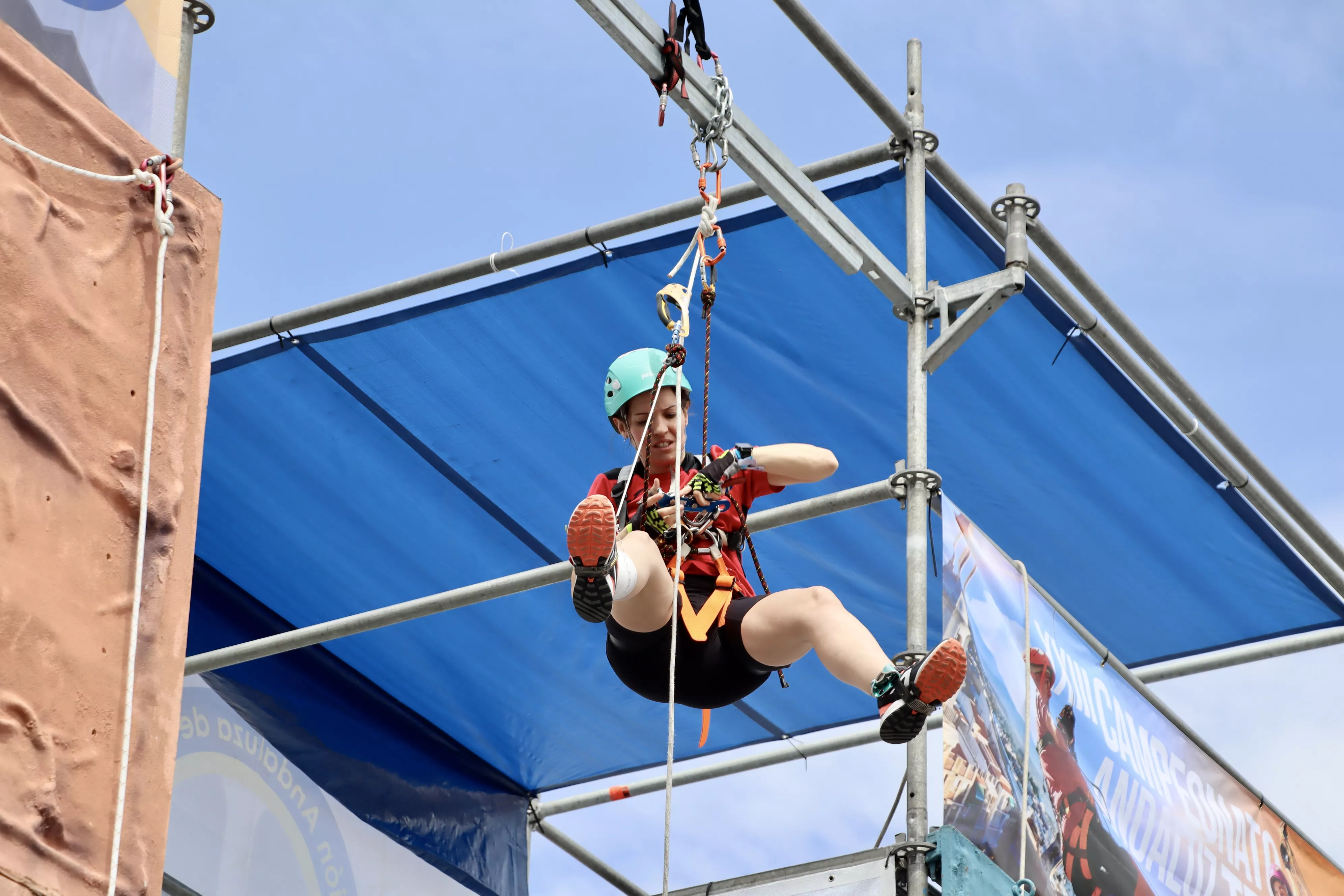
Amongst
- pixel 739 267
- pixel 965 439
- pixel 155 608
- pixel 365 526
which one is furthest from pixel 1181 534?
pixel 155 608

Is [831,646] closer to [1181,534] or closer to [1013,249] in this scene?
[1013,249]

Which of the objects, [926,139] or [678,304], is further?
[926,139]

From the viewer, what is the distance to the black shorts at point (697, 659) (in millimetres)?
5277

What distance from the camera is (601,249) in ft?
23.7

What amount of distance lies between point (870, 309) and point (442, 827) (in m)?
4.19

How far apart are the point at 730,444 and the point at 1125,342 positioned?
176 cm

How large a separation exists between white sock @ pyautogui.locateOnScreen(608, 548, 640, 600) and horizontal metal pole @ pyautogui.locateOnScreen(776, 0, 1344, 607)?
250cm

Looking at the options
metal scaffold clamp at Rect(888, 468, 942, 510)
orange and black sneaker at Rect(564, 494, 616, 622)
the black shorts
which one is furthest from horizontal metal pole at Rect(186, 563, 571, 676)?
orange and black sneaker at Rect(564, 494, 616, 622)

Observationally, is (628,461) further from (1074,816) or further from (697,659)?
(697,659)

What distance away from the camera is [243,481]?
27.9 ft

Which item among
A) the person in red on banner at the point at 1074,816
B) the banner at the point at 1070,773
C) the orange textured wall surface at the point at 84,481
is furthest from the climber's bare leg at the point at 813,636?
the orange textured wall surface at the point at 84,481

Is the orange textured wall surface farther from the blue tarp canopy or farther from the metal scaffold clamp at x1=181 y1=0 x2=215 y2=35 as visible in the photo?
the blue tarp canopy

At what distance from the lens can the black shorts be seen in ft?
17.3

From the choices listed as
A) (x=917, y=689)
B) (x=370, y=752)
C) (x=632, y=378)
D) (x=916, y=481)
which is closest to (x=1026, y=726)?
(x=916, y=481)
